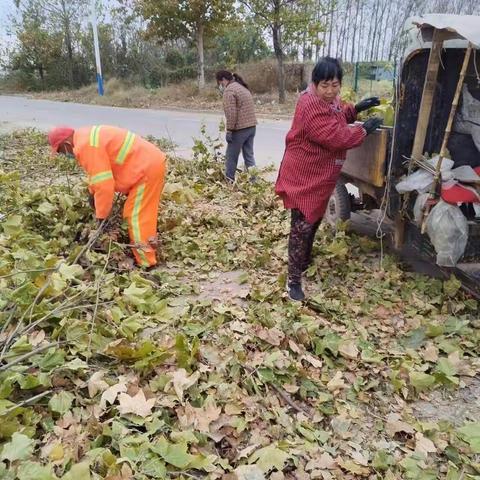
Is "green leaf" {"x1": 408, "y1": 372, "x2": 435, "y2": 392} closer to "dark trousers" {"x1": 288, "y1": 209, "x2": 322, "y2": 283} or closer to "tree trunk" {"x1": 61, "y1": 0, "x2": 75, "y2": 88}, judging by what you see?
"dark trousers" {"x1": 288, "y1": 209, "x2": 322, "y2": 283}

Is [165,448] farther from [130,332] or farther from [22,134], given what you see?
[22,134]

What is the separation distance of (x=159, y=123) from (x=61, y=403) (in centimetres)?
1284

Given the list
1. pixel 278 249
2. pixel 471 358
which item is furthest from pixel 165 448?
pixel 278 249

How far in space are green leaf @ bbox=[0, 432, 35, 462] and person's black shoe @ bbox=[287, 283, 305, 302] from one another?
6.54 ft

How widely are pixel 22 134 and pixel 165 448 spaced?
9.22 m

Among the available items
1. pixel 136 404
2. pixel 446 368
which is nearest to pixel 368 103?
pixel 446 368

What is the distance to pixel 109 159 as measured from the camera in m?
3.81

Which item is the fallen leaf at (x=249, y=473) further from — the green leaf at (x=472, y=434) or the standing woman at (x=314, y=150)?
the standing woman at (x=314, y=150)

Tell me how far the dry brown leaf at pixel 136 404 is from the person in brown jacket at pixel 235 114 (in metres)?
4.29

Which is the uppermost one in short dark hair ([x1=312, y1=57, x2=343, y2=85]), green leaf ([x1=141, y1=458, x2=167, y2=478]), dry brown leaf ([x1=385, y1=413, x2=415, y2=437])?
short dark hair ([x1=312, y1=57, x2=343, y2=85])

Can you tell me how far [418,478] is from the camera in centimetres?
208

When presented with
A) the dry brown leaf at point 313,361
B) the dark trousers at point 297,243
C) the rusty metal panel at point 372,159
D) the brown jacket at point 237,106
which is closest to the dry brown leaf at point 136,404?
the dry brown leaf at point 313,361

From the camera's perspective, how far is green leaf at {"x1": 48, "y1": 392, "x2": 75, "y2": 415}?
86.6 inches

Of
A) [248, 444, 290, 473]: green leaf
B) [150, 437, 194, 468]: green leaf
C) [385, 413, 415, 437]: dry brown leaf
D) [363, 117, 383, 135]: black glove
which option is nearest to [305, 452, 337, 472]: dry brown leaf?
[248, 444, 290, 473]: green leaf
